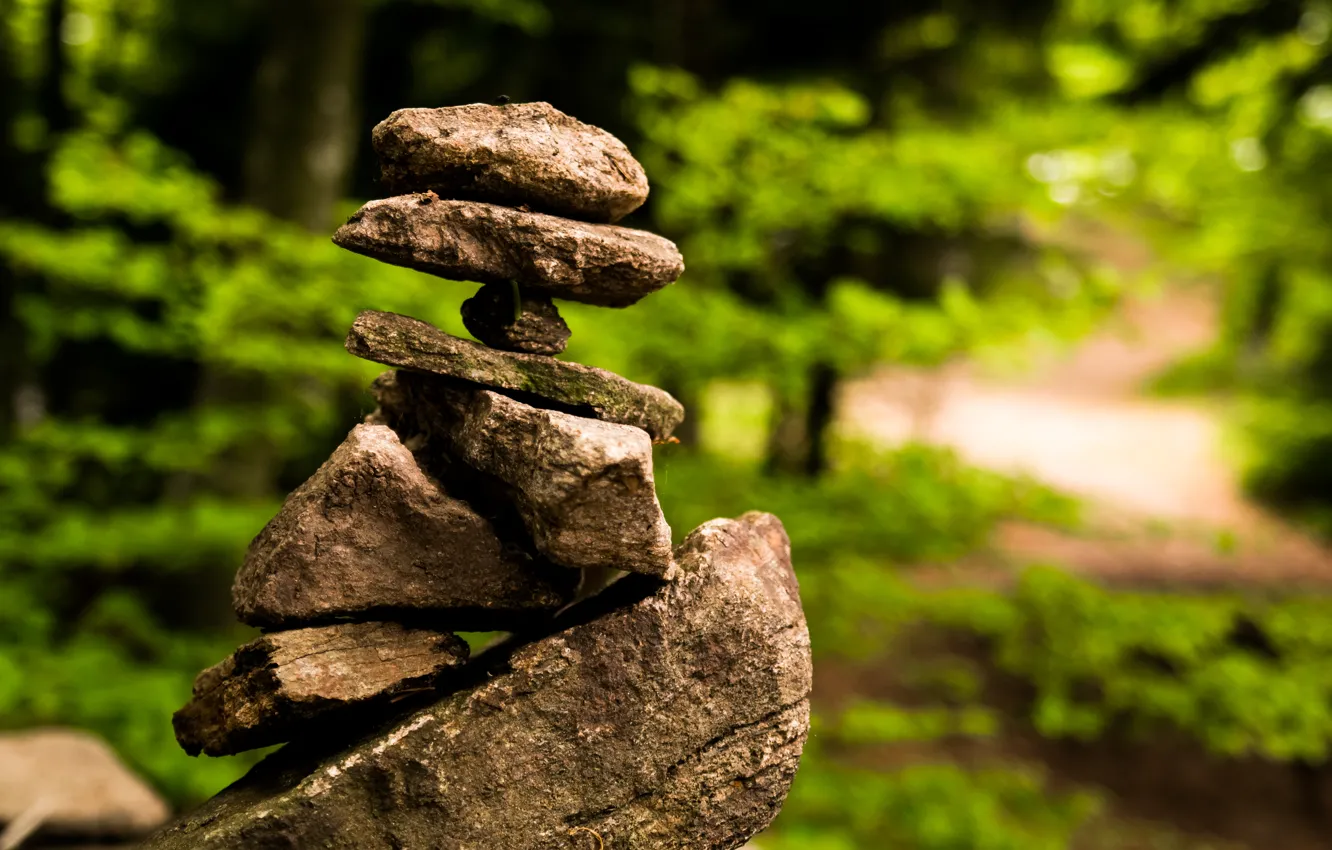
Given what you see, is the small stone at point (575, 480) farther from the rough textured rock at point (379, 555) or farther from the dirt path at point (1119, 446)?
the dirt path at point (1119, 446)

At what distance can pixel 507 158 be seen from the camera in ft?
10.4

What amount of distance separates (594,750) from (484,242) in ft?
5.57

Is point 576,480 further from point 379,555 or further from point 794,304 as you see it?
point 794,304

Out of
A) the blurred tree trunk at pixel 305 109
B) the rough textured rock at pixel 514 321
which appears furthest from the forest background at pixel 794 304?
the rough textured rock at pixel 514 321

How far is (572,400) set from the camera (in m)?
3.32

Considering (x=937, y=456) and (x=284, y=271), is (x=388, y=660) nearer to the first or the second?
(x=284, y=271)

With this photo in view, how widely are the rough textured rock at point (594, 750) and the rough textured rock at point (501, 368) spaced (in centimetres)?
56

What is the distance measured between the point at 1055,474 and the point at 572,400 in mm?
19849

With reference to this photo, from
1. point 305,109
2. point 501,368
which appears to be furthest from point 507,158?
point 305,109

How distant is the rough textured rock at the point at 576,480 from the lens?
2885mm

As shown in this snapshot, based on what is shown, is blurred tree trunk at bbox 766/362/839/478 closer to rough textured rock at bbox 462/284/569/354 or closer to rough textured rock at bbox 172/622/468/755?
rough textured rock at bbox 462/284/569/354

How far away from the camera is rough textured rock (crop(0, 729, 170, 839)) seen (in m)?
5.93

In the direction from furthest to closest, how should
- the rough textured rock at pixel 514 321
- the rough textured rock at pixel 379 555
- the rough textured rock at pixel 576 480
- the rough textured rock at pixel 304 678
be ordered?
the rough textured rock at pixel 514 321, the rough textured rock at pixel 379 555, the rough textured rock at pixel 304 678, the rough textured rock at pixel 576 480

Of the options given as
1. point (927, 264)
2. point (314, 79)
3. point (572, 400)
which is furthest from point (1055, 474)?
point (572, 400)
